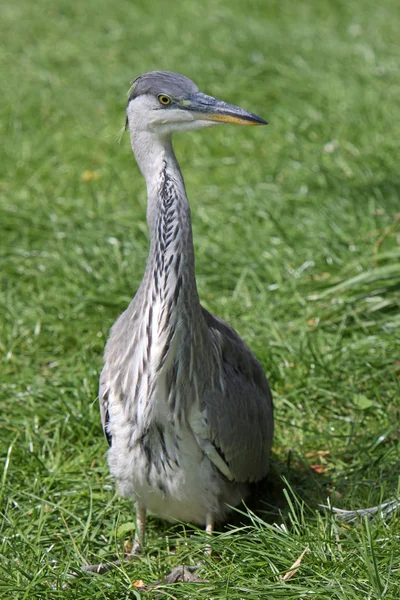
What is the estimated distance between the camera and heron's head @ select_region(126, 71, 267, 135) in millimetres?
3512

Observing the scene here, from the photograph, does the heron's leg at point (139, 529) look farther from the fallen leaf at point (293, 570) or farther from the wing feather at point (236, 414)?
the fallen leaf at point (293, 570)

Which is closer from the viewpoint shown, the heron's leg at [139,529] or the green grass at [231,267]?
the green grass at [231,267]

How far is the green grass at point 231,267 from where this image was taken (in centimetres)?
355

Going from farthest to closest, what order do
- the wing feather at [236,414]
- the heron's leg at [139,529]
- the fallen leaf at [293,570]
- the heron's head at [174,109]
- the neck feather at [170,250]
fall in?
1. the heron's leg at [139,529]
2. the wing feather at [236,414]
3. the heron's head at [174,109]
4. the neck feather at [170,250]
5. the fallen leaf at [293,570]

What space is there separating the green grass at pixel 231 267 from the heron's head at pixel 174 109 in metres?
1.57

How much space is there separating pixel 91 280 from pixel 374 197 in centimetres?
195

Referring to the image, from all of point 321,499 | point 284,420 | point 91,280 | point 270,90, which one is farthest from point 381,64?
point 321,499

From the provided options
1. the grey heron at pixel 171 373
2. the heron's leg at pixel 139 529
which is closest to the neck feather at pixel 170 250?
the grey heron at pixel 171 373

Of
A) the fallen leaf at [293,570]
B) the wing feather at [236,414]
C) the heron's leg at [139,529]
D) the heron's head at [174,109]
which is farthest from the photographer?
the heron's leg at [139,529]

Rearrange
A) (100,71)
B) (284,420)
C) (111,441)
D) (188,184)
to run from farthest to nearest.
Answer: (100,71) < (188,184) < (284,420) < (111,441)

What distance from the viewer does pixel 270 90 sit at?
25.7ft

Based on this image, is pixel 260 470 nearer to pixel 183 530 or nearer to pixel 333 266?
pixel 183 530

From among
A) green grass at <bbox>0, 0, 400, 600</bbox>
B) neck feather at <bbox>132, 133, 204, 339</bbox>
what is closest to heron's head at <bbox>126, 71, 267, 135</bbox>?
neck feather at <bbox>132, 133, 204, 339</bbox>

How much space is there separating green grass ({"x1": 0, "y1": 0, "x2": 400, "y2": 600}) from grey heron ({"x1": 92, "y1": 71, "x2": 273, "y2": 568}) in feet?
0.79
